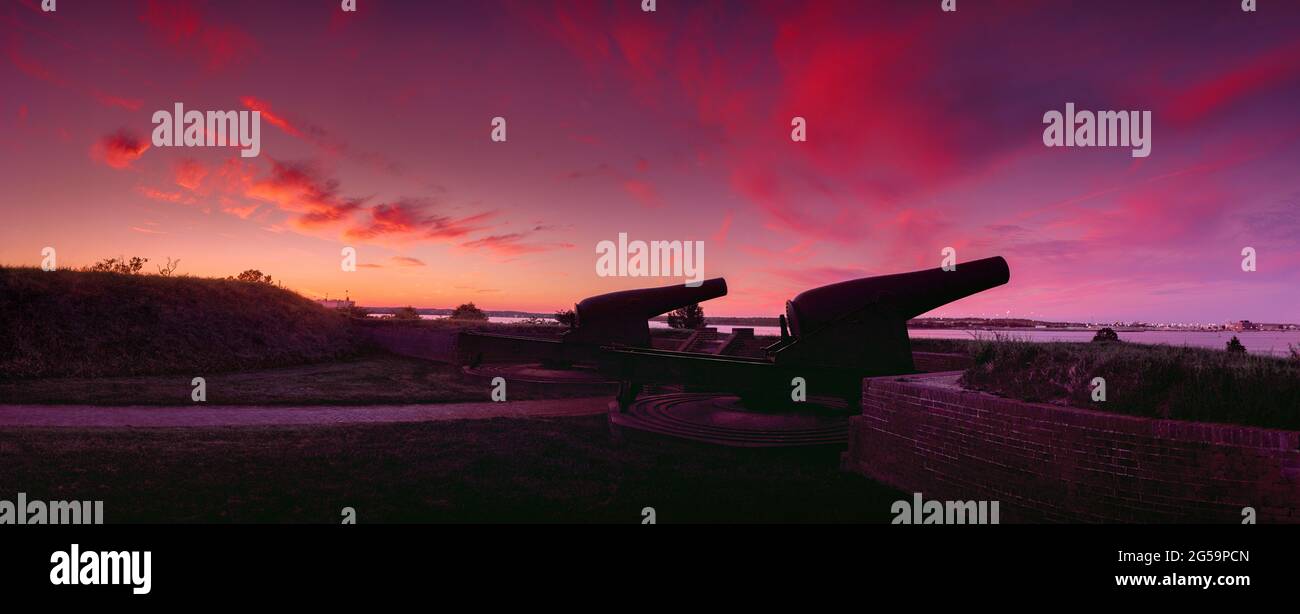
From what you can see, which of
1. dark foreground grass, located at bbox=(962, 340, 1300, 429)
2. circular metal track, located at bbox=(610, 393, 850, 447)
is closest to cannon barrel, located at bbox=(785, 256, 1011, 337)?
dark foreground grass, located at bbox=(962, 340, 1300, 429)

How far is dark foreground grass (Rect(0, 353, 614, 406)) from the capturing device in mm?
11609

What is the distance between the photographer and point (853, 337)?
7.02 m

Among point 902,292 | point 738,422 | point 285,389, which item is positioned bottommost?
point 285,389

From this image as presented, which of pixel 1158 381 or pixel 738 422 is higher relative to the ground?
pixel 1158 381

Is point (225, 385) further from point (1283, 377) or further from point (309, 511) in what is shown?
point (1283, 377)

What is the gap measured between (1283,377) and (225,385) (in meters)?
17.4

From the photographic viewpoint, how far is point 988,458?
16.5ft

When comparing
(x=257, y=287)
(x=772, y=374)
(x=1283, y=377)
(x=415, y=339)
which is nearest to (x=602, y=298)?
(x=772, y=374)

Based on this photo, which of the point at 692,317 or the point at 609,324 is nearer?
the point at 609,324

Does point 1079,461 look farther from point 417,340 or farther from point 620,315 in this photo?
point 417,340

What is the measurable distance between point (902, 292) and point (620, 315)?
534 cm

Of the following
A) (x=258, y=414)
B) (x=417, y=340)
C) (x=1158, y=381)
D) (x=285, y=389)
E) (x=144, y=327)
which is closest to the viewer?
(x=1158, y=381)

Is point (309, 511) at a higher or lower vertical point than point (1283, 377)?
lower

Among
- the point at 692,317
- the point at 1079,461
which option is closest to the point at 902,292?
the point at 1079,461
